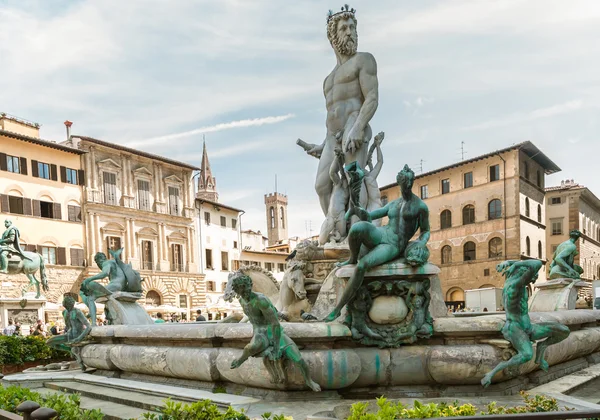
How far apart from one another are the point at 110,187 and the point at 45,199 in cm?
540

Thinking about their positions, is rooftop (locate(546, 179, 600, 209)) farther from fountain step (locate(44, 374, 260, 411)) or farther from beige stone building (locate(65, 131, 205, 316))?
fountain step (locate(44, 374, 260, 411))

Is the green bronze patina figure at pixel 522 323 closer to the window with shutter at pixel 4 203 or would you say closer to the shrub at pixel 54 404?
the shrub at pixel 54 404

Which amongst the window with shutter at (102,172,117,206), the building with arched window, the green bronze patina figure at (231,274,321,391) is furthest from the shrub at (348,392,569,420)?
the building with arched window

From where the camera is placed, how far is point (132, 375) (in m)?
6.12

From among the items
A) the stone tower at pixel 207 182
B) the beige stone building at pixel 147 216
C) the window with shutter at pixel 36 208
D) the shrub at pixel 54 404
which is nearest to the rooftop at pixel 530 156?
the beige stone building at pixel 147 216

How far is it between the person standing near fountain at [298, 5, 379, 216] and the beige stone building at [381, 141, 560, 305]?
114ft

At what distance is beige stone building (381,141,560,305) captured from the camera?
40.6m

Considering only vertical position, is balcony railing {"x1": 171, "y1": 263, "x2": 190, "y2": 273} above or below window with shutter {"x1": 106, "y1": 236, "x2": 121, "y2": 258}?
below

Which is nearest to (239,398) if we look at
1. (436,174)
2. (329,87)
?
(329,87)

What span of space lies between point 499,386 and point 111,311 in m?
5.54

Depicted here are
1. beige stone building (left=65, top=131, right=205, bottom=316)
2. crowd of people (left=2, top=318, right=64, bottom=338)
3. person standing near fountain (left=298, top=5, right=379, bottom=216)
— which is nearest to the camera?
person standing near fountain (left=298, top=5, right=379, bottom=216)

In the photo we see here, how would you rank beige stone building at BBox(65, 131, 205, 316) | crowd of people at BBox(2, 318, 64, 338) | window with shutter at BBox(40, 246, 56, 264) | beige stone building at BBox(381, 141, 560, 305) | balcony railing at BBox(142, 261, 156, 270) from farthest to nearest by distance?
balcony railing at BBox(142, 261, 156, 270) < beige stone building at BBox(381, 141, 560, 305) < beige stone building at BBox(65, 131, 205, 316) < window with shutter at BBox(40, 246, 56, 264) < crowd of people at BBox(2, 318, 64, 338)

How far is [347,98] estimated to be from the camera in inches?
309

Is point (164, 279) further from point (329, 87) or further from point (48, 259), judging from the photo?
point (329, 87)
